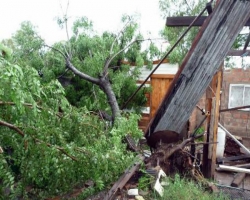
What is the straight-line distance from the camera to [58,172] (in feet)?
6.34

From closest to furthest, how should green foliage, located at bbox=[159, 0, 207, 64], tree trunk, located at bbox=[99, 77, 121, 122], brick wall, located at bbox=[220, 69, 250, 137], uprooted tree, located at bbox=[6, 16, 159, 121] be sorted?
tree trunk, located at bbox=[99, 77, 121, 122] → uprooted tree, located at bbox=[6, 16, 159, 121] → green foliage, located at bbox=[159, 0, 207, 64] → brick wall, located at bbox=[220, 69, 250, 137]

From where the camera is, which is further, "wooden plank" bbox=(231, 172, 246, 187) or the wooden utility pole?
"wooden plank" bbox=(231, 172, 246, 187)

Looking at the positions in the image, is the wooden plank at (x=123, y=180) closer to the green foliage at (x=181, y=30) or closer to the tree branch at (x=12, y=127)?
the tree branch at (x=12, y=127)

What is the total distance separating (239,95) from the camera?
7.99 meters

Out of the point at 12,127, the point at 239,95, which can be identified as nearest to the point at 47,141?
the point at 12,127

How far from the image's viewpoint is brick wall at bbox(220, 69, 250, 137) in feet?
25.6

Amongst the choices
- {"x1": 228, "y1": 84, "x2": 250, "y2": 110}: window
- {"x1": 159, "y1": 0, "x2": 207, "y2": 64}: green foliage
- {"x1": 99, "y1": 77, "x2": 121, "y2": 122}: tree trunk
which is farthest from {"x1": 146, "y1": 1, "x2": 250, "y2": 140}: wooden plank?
{"x1": 228, "y1": 84, "x2": 250, "y2": 110}: window

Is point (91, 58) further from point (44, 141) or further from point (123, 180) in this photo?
point (44, 141)

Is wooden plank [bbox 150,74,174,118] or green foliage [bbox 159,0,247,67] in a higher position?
green foliage [bbox 159,0,247,67]

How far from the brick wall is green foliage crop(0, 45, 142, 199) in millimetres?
6434

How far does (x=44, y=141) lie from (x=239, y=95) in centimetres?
743

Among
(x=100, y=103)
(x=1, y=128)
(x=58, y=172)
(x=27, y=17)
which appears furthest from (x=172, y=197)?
(x=27, y=17)

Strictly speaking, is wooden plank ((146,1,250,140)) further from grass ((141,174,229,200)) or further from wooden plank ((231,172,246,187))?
wooden plank ((231,172,246,187))

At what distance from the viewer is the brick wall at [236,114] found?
25.6 feet
